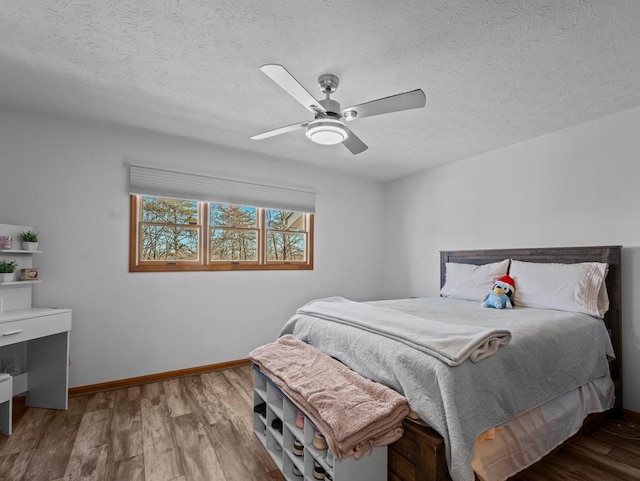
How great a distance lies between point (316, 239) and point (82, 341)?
265 cm

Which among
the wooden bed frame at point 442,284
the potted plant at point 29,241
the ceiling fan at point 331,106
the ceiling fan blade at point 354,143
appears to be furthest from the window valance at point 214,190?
the wooden bed frame at point 442,284

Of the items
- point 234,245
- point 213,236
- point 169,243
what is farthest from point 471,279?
point 169,243

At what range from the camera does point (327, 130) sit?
2.02 meters

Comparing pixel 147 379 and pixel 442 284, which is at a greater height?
pixel 442 284

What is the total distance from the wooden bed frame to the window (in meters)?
1.89

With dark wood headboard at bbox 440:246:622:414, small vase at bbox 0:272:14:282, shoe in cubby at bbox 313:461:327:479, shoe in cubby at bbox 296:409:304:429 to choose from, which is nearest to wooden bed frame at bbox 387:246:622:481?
dark wood headboard at bbox 440:246:622:414

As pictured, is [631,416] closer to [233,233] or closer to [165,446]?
[165,446]

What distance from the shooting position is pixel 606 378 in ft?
7.78

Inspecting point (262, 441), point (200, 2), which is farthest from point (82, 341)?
point (200, 2)

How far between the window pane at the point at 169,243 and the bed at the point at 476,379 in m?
1.58

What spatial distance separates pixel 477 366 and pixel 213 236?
2.90 meters

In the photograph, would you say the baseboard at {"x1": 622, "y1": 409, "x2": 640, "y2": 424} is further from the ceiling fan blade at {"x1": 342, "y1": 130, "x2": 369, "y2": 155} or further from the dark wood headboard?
the ceiling fan blade at {"x1": 342, "y1": 130, "x2": 369, "y2": 155}

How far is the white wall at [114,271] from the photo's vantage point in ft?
9.02

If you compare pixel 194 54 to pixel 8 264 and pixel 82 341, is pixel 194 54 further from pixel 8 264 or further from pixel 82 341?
pixel 82 341
